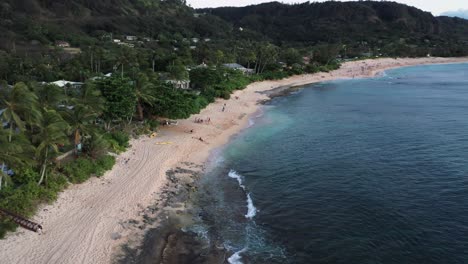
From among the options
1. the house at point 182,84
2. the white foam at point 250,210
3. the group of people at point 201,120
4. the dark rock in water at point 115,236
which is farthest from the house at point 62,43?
the dark rock in water at point 115,236

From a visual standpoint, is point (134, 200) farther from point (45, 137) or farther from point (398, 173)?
point (398, 173)

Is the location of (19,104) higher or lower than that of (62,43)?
lower

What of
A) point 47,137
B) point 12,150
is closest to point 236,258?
point 12,150

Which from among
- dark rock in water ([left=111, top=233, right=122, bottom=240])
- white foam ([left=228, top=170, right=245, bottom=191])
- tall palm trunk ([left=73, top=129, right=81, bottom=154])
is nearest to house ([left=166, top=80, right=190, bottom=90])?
white foam ([left=228, top=170, right=245, bottom=191])

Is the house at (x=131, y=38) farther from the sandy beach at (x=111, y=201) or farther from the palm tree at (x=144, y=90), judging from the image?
the palm tree at (x=144, y=90)

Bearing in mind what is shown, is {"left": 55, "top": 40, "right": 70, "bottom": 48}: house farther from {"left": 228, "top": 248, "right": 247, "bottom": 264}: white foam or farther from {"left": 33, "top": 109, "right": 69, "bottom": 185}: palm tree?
{"left": 228, "top": 248, "right": 247, "bottom": 264}: white foam

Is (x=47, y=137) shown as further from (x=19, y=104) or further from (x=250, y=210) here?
(x=250, y=210)
